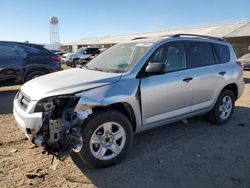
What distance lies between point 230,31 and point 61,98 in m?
30.4

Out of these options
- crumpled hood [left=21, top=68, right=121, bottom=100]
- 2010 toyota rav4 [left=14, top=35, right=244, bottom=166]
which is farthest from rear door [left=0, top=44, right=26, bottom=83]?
crumpled hood [left=21, top=68, right=121, bottom=100]

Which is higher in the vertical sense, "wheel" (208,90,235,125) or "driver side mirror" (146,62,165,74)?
"driver side mirror" (146,62,165,74)

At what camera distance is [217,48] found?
5.99 m

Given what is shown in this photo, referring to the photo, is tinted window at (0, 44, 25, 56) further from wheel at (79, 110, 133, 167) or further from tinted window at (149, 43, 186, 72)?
wheel at (79, 110, 133, 167)

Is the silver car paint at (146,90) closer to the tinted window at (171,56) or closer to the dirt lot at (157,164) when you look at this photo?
the tinted window at (171,56)

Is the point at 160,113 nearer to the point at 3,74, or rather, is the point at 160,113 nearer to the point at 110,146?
the point at 110,146

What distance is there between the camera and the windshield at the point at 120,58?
460 cm

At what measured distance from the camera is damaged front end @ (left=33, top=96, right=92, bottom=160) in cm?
371

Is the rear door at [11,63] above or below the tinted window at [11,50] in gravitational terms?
below

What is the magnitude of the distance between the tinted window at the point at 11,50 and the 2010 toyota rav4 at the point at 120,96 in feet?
16.8

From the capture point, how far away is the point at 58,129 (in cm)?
371

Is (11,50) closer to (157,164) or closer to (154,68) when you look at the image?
(154,68)

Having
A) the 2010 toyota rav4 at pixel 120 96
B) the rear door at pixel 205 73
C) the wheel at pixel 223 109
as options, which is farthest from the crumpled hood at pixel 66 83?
the wheel at pixel 223 109

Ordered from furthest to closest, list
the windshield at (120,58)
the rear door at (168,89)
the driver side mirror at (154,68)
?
the windshield at (120,58) < the rear door at (168,89) < the driver side mirror at (154,68)
